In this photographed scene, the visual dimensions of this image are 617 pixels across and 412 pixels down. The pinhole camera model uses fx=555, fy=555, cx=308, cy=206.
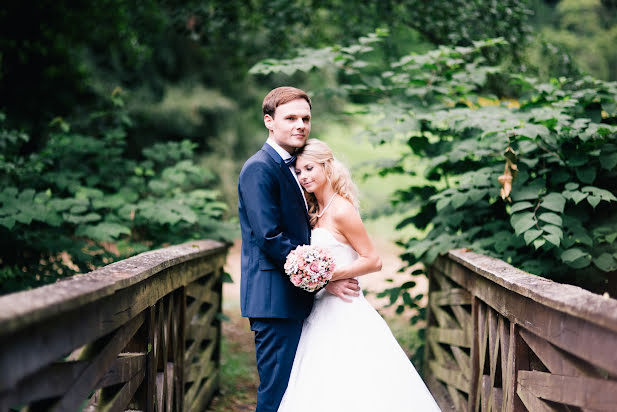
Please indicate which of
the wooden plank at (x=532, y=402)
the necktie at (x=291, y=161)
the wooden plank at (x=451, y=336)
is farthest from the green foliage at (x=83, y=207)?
the wooden plank at (x=532, y=402)

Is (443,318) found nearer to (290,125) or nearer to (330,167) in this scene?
(330,167)

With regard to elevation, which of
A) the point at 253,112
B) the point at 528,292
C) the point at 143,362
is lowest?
the point at 143,362

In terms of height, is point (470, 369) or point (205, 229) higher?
point (205, 229)

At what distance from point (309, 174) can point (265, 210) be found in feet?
1.43

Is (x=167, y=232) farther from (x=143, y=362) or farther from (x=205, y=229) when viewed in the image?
(x=143, y=362)

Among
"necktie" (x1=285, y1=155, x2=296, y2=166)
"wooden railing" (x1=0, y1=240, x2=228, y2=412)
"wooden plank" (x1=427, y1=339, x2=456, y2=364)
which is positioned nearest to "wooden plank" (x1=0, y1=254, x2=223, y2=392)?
"wooden railing" (x1=0, y1=240, x2=228, y2=412)

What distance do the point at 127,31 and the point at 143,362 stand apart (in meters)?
6.96

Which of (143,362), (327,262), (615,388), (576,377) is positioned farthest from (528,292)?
(143,362)

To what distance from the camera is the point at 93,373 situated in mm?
1880

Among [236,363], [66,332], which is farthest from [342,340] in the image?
[236,363]

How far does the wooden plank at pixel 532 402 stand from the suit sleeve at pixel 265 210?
4.13 feet

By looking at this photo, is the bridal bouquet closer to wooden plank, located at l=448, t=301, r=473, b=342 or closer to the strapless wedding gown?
the strapless wedding gown

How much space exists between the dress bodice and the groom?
8cm

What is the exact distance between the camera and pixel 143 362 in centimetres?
260
